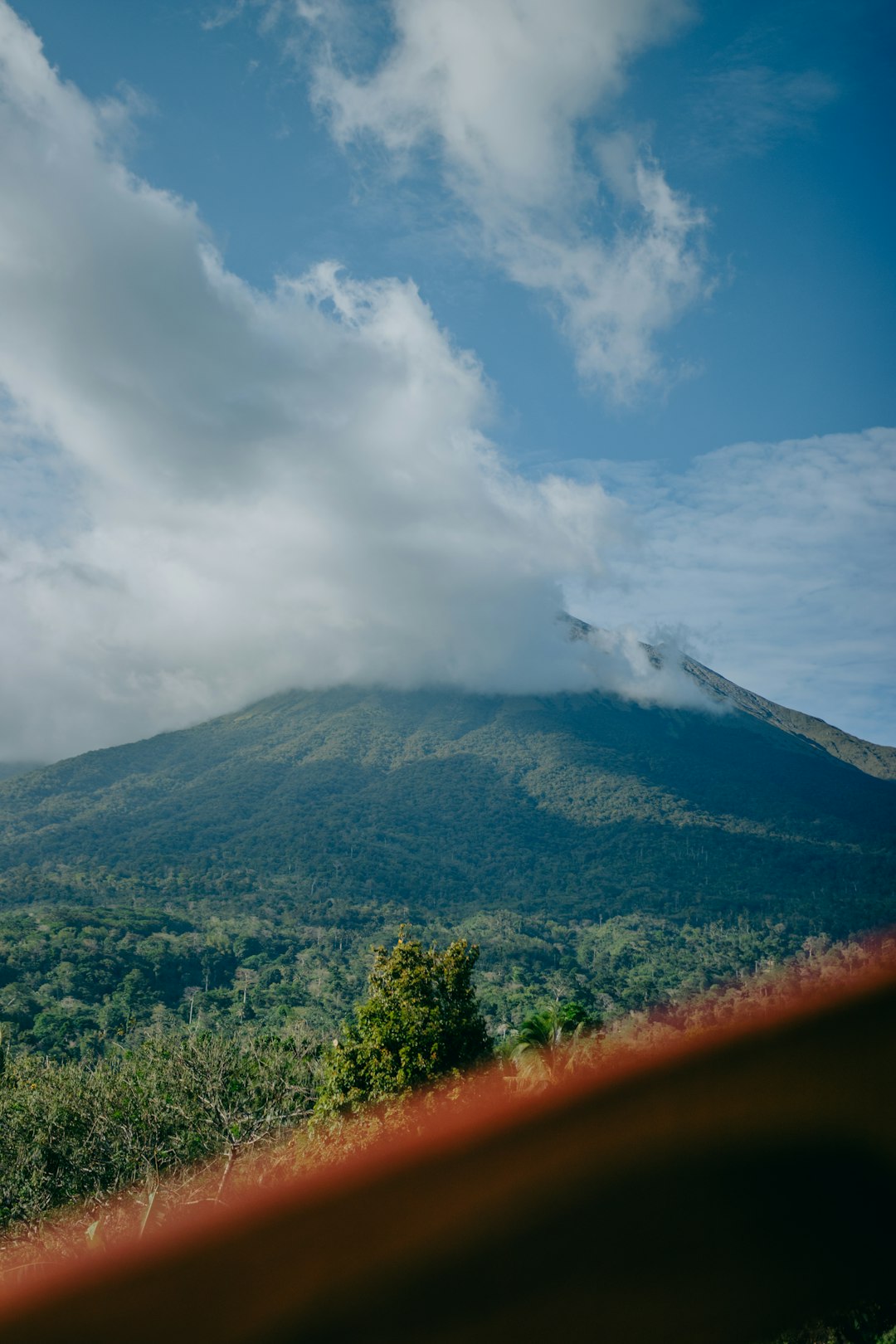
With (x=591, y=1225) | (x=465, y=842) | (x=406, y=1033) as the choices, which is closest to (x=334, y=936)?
(x=465, y=842)

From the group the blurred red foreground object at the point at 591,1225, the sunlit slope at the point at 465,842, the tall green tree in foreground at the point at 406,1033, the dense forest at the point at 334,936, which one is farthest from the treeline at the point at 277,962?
the blurred red foreground object at the point at 591,1225

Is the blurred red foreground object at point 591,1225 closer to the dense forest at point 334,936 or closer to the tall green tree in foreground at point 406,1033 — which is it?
the dense forest at point 334,936

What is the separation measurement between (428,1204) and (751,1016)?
95cm

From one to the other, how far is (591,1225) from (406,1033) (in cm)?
1611

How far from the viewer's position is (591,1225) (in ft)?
6.15

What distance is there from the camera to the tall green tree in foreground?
632 inches

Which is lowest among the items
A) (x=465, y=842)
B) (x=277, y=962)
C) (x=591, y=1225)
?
(x=277, y=962)

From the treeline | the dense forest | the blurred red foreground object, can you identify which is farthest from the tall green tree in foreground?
the treeline

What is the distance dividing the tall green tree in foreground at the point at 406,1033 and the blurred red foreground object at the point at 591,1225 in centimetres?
1439

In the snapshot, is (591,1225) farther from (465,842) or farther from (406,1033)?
(465,842)

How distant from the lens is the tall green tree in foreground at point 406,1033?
632 inches

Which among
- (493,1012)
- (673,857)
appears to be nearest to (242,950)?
(493,1012)

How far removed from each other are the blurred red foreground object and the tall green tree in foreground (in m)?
14.4

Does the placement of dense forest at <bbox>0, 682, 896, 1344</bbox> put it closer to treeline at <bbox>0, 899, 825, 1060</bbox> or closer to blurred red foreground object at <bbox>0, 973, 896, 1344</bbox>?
blurred red foreground object at <bbox>0, 973, 896, 1344</bbox>
